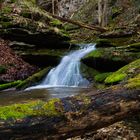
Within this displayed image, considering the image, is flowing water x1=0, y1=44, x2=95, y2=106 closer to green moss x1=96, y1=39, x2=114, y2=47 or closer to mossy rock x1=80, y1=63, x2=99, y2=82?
mossy rock x1=80, y1=63, x2=99, y2=82

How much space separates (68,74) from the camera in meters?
18.8

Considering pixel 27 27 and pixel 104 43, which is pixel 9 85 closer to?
pixel 27 27

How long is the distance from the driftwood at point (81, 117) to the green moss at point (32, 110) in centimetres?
9

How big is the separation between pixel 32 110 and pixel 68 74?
1409 centimetres

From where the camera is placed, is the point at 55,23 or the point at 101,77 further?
the point at 55,23

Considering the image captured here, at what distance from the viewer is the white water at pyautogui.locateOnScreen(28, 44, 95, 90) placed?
1780 cm

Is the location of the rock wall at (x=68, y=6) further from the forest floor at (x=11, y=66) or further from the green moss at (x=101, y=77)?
the green moss at (x=101, y=77)

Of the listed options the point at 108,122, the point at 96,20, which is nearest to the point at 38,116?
the point at 108,122

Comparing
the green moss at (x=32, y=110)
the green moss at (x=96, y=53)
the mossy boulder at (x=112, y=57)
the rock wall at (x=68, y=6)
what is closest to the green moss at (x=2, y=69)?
the mossy boulder at (x=112, y=57)

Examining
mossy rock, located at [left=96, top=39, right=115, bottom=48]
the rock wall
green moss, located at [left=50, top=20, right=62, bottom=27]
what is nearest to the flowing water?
mossy rock, located at [left=96, top=39, right=115, bottom=48]

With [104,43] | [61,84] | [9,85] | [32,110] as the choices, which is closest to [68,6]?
[104,43]

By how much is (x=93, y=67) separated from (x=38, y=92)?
4.19 m

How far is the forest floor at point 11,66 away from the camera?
18.5 meters

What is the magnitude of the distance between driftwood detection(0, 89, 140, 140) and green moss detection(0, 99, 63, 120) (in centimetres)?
9
